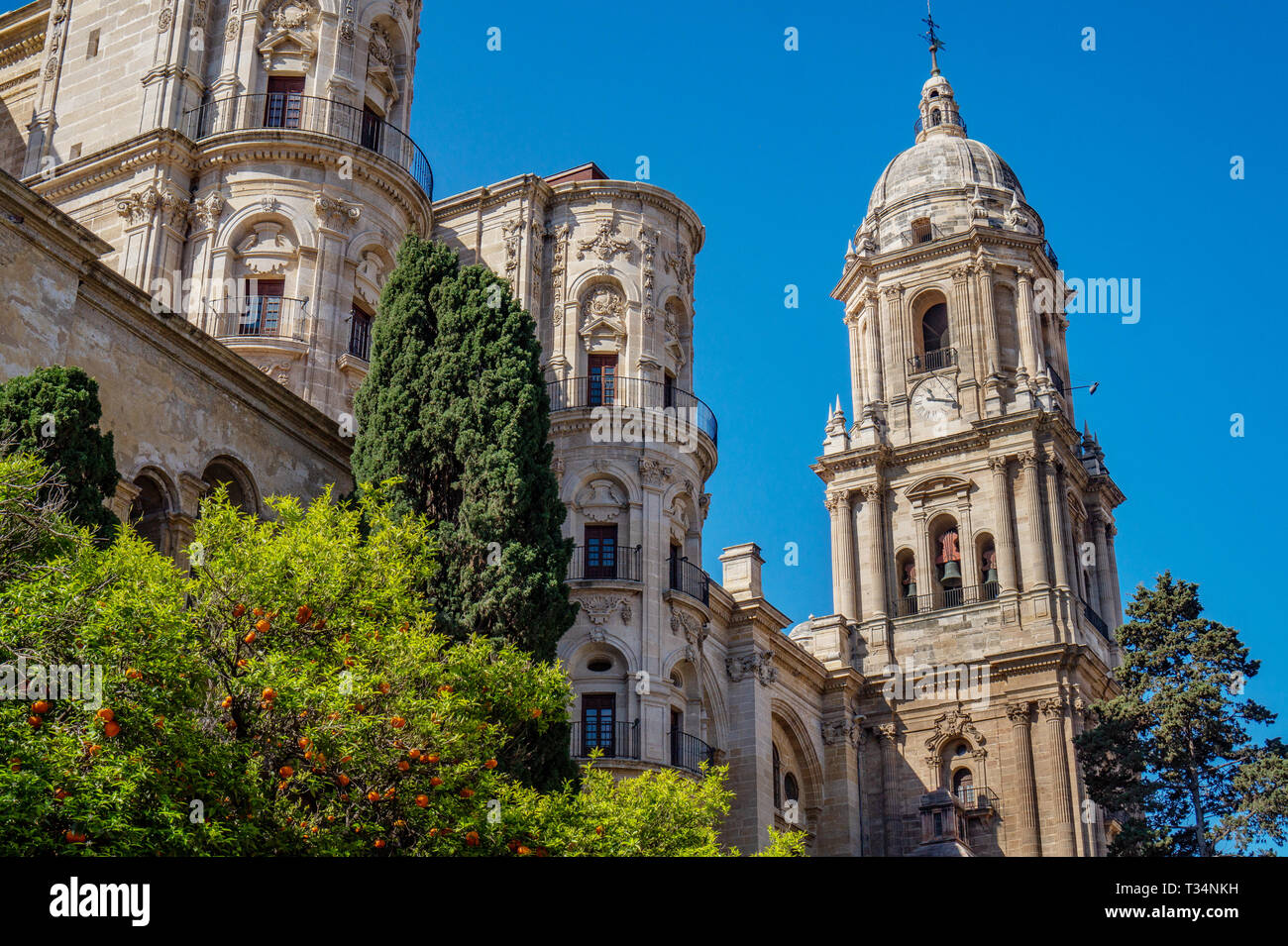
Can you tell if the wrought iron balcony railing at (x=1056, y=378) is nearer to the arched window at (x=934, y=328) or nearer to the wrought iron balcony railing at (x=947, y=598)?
the arched window at (x=934, y=328)

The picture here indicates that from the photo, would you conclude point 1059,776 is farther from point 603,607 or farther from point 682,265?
point 682,265

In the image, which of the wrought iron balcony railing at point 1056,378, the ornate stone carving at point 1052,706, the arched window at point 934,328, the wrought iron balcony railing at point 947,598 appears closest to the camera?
the ornate stone carving at point 1052,706

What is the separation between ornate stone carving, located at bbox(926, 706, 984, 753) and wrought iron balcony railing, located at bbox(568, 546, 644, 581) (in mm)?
17536

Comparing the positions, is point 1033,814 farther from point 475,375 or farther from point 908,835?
point 475,375

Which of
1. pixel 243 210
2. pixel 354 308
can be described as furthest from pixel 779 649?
pixel 243 210

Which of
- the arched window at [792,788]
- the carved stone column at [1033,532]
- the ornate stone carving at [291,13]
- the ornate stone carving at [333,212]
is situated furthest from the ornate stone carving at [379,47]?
the carved stone column at [1033,532]

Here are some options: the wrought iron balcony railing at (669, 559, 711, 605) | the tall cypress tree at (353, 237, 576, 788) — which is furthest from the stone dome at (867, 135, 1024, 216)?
the tall cypress tree at (353, 237, 576, 788)

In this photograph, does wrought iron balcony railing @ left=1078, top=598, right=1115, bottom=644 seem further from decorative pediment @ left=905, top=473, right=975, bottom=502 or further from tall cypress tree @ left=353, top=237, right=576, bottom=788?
tall cypress tree @ left=353, top=237, right=576, bottom=788

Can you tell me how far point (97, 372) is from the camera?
24.8m

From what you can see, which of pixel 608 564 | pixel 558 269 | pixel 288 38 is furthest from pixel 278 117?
pixel 608 564

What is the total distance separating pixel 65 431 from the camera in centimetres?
1947

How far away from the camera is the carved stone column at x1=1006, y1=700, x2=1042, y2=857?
47.1 m

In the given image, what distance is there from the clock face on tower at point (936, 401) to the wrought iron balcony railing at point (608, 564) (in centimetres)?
2193

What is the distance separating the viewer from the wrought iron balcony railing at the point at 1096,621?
5357cm
